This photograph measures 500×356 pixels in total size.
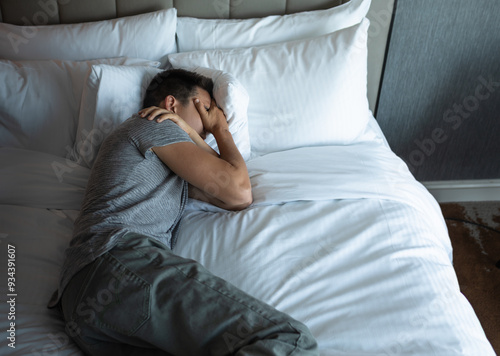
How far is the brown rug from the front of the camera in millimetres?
1650

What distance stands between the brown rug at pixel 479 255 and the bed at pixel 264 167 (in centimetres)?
50

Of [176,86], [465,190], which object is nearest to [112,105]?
[176,86]

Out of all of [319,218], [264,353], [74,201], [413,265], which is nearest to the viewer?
[264,353]

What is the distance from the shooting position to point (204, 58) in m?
1.62

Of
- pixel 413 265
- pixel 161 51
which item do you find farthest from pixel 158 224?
pixel 161 51

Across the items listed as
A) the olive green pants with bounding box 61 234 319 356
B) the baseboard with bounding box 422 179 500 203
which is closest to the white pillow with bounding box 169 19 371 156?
the olive green pants with bounding box 61 234 319 356

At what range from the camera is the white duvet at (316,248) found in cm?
94

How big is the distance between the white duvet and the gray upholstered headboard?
614 mm

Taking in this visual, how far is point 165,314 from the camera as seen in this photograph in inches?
35.1

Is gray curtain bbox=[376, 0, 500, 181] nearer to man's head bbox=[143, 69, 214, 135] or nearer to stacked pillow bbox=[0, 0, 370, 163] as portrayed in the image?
stacked pillow bbox=[0, 0, 370, 163]

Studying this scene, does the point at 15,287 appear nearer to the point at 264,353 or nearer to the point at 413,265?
the point at 264,353

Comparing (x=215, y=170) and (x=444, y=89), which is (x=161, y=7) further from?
(x=444, y=89)

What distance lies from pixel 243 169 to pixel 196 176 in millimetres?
154

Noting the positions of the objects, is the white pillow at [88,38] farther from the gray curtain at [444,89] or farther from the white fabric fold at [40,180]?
the gray curtain at [444,89]
